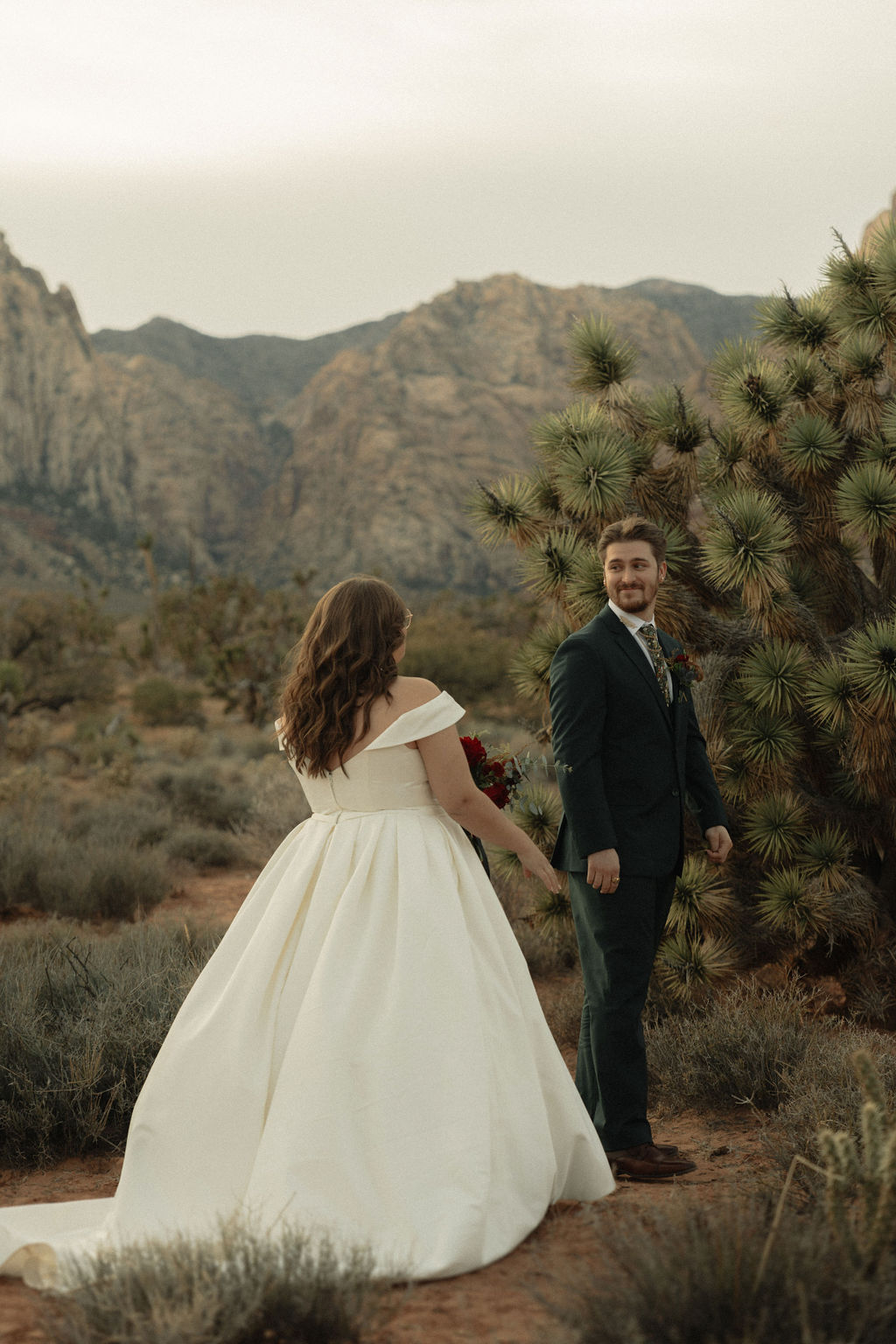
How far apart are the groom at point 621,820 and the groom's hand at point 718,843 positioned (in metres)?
0.24

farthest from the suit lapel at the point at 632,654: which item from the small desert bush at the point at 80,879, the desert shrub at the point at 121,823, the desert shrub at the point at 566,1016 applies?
the desert shrub at the point at 121,823

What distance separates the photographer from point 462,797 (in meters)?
3.17

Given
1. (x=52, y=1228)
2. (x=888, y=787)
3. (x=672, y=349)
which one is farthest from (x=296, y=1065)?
(x=672, y=349)

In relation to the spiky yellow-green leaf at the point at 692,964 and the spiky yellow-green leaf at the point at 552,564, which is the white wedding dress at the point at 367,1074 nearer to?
the spiky yellow-green leaf at the point at 692,964

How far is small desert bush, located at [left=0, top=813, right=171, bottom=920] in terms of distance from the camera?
843 centimetres

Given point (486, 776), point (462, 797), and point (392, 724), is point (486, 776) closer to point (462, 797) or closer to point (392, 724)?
point (462, 797)

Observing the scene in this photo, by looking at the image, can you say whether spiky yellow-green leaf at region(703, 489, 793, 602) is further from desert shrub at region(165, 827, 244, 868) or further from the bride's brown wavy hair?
desert shrub at region(165, 827, 244, 868)

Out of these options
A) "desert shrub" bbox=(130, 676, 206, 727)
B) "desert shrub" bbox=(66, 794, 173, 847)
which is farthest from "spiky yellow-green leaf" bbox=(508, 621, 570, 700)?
"desert shrub" bbox=(130, 676, 206, 727)

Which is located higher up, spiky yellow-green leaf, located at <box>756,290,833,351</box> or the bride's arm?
spiky yellow-green leaf, located at <box>756,290,833,351</box>

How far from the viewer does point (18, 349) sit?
86125mm

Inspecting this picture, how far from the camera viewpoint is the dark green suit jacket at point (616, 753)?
3.55m

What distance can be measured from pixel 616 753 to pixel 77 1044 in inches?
95.3

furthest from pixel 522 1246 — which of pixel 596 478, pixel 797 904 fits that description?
pixel 596 478

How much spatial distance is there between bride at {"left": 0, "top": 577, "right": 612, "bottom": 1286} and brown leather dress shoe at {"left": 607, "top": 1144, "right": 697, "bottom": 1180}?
0.40 metres
